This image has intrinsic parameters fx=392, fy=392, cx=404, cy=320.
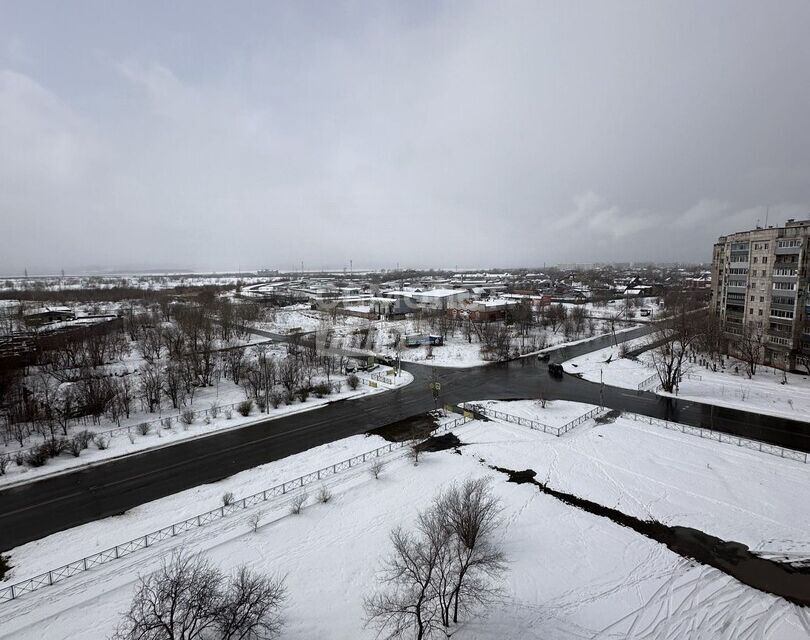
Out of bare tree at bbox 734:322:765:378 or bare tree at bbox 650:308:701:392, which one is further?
bare tree at bbox 734:322:765:378

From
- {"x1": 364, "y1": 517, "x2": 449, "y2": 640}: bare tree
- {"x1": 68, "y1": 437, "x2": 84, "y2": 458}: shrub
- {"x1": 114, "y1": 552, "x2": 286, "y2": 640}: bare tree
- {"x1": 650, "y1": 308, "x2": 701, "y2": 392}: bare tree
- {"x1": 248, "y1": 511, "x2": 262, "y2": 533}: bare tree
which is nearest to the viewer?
{"x1": 114, "y1": 552, "x2": 286, "y2": 640}: bare tree

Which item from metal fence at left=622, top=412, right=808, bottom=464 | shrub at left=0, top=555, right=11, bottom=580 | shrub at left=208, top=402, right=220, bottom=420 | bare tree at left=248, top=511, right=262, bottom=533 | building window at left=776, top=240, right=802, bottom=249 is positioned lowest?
shrub at left=0, top=555, right=11, bottom=580

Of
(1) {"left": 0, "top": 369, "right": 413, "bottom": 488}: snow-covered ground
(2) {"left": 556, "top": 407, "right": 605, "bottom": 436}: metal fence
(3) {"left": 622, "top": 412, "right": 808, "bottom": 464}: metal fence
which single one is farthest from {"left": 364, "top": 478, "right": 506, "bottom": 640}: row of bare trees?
(1) {"left": 0, "top": 369, "right": 413, "bottom": 488}: snow-covered ground

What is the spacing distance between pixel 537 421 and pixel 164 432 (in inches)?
1064

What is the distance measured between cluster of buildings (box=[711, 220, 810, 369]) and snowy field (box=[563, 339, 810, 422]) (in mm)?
3071

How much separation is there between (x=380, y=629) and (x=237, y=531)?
26.8 ft

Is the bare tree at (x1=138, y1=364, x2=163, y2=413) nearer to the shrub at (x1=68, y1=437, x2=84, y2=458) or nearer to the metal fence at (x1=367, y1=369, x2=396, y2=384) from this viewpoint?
the shrub at (x1=68, y1=437, x2=84, y2=458)

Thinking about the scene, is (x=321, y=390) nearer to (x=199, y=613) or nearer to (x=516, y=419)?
(x=516, y=419)

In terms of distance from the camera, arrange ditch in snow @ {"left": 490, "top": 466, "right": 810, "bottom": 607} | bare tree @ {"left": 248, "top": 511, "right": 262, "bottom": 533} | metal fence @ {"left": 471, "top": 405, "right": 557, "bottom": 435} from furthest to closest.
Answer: metal fence @ {"left": 471, "top": 405, "right": 557, "bottom": 435}
bare tree @ {"left": 248, "top": 511, "right": 262, "bottom": 533}
ditch in snow @ {"left": 490, "top": 466, "right": 810, "bottom": 607}

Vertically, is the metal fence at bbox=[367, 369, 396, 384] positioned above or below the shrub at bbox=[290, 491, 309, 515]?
above

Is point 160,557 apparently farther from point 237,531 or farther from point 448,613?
point 448,613

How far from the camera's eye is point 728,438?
25109 millimetres

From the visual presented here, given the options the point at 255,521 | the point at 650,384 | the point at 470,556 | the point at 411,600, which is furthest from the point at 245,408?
the point at 650,384

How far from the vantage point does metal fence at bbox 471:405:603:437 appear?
27594mm
